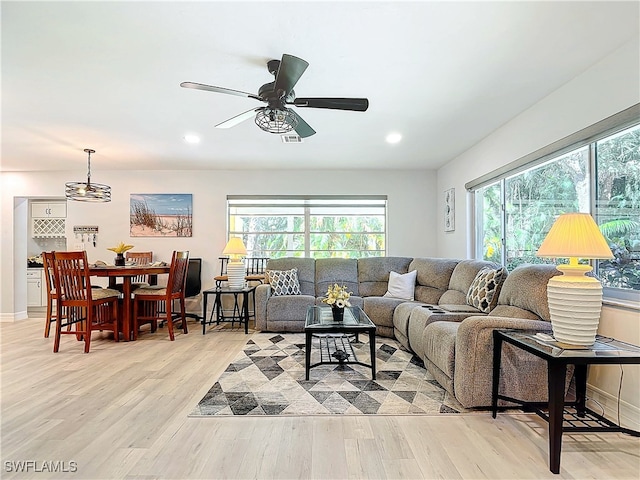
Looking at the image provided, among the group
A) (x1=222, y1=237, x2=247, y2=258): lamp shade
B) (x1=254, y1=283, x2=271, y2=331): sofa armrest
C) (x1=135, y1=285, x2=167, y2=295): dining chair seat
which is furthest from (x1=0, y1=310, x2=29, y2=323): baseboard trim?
(x1=254, y1=283, x2=271, y2=331): sofa armrest

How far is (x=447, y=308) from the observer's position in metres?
3.42

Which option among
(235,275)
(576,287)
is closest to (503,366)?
(576,287)

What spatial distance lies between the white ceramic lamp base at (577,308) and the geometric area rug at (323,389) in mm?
860

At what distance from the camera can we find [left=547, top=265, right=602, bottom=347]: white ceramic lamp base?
1.93m

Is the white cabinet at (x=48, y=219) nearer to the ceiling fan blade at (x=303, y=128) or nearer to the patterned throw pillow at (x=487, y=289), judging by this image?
the ceiling fan blade at (x=303, y=128)

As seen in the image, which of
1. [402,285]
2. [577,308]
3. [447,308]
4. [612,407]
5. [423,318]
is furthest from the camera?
[402,285]

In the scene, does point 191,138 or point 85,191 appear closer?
point 191,138

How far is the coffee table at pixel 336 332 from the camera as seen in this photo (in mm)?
2967

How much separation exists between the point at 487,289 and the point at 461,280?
2.35ft

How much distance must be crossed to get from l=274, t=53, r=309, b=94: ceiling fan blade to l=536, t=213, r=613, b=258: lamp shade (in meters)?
1.77

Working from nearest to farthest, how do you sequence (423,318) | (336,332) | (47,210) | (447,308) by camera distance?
(336,332), (423,318), (447,308), (47,210)

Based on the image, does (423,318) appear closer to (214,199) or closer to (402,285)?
(402,285)

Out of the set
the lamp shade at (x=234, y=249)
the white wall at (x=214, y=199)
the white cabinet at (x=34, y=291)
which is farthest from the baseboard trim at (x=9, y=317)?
the lamp shade at (x=234, y=249)

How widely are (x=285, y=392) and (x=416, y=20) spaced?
8.61 ft
